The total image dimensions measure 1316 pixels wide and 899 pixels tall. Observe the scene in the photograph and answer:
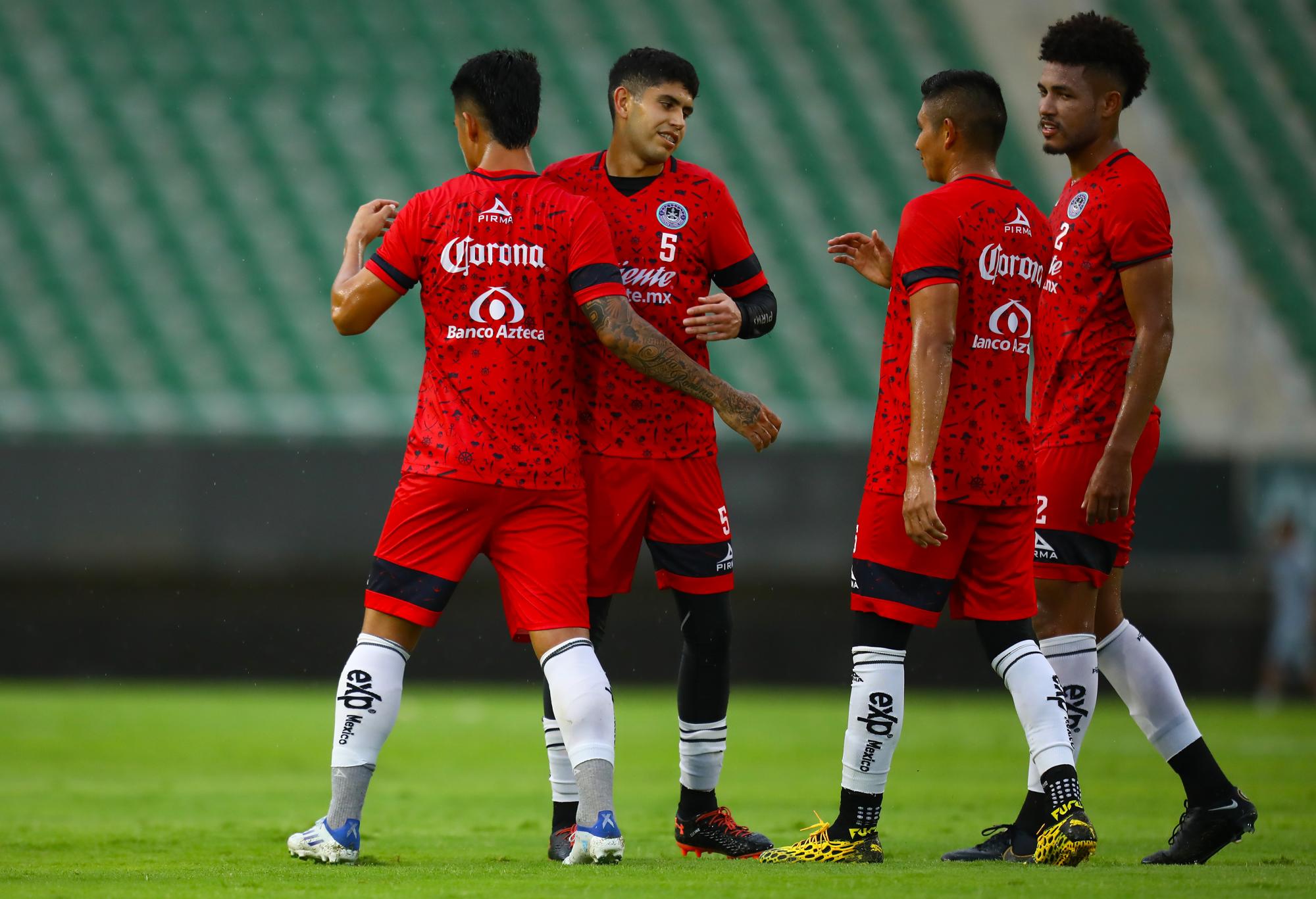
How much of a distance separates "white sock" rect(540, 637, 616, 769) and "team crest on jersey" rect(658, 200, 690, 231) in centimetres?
139

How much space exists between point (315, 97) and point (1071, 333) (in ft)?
45.6

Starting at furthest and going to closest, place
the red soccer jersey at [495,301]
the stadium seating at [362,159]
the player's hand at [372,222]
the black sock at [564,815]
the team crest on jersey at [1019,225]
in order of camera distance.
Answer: the stadium seating at [362,159] → the black sock at [564,815] → the player's hand at [372,222] → the team crest on jersey at [1019,225] → the red soccer jersey at [495,301]

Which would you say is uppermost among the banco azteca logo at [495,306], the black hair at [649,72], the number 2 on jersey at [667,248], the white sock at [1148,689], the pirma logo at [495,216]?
the black hair at [649,72]

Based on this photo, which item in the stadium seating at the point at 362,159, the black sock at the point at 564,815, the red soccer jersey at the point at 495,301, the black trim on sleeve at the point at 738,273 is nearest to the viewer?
the red soccer jersey at the point at 495,301

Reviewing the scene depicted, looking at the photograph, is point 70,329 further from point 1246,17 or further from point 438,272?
point 1246,17

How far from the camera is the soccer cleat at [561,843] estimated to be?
4.91 m

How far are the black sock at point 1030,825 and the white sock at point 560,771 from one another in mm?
1366

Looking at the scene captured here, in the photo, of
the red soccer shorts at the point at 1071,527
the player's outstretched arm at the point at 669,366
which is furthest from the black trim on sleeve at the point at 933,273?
the red soccer shorts at the point at 1071,527

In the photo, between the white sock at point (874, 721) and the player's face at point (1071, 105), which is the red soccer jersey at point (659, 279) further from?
the player's face at point (1071, 105)

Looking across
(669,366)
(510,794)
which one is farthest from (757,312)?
(510,794)

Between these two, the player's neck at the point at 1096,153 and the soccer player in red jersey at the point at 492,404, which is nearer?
the soccer player in red jersey at the point at 492,404

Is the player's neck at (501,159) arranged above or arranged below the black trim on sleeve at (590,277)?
above

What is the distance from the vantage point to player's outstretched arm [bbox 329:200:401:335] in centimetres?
463

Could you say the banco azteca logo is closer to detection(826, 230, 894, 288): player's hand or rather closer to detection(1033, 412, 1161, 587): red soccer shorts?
detection(826, 230, 894, 288): player's hand
